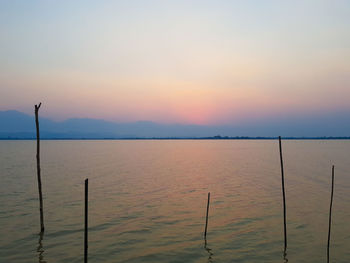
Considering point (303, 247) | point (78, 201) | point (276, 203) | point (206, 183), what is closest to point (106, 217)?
point (78, 201)

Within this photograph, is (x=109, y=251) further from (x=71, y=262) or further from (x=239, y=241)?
(x=239, y=241)

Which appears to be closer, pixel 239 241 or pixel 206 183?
pixel 239 241

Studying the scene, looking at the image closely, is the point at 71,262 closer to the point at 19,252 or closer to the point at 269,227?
the point at 19,252

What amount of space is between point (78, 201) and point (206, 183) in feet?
46.0

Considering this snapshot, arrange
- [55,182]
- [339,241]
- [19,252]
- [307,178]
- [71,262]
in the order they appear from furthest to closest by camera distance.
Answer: [307,178], [55,182], [339,241], [19,252], [71,262]

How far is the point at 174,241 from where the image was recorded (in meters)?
13.4

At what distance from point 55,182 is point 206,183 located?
50.2 ft

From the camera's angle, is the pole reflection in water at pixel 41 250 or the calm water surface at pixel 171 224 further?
the calm water surface at pixel 171 224

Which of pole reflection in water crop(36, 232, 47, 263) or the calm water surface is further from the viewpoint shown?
the calm water surface

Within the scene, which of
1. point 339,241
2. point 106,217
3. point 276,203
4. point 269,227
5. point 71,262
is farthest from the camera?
point 276,203

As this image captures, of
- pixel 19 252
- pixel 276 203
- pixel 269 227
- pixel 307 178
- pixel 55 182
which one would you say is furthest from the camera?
pixel 307 178

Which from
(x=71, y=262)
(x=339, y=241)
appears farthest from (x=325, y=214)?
(x=71, y=262)

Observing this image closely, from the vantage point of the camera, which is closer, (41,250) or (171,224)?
(41,250)

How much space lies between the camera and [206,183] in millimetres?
31328
